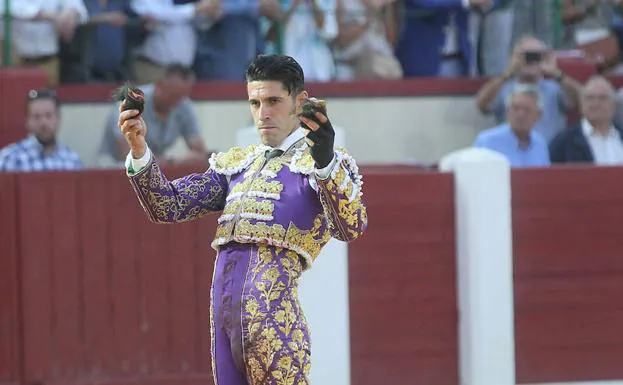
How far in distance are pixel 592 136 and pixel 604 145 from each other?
0.08m

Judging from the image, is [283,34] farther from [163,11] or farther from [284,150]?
[284,150]

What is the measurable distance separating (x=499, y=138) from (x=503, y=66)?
1210mm

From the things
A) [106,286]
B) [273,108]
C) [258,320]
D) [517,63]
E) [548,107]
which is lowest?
[258,320]

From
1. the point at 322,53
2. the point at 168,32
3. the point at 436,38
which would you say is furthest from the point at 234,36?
the point at 436,38

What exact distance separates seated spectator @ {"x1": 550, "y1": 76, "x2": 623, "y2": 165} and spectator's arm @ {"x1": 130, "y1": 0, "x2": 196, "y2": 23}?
2.07 m

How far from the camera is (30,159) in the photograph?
22.6 ft

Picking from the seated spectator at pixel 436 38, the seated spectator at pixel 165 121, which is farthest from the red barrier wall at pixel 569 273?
the seated spectator at pixel 436 38

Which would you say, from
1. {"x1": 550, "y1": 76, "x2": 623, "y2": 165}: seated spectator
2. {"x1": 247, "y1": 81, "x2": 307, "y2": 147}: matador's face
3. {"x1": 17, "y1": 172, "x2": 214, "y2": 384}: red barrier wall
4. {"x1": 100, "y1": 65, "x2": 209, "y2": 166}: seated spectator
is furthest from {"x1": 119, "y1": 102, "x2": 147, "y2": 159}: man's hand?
{"x1": 550, "y1": 76, "x2": 623, "y2": 165}: seated spectator

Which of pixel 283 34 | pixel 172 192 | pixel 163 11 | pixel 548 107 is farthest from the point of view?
pixel 548 107

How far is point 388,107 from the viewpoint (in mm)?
8547

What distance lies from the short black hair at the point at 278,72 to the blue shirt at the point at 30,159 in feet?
10.1

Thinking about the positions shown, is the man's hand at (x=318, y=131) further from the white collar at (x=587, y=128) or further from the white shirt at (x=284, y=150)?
the white collar at (x=587, y=128)

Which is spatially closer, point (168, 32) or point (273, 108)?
point (273, 108)

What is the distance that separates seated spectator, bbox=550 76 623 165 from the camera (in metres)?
7.73
